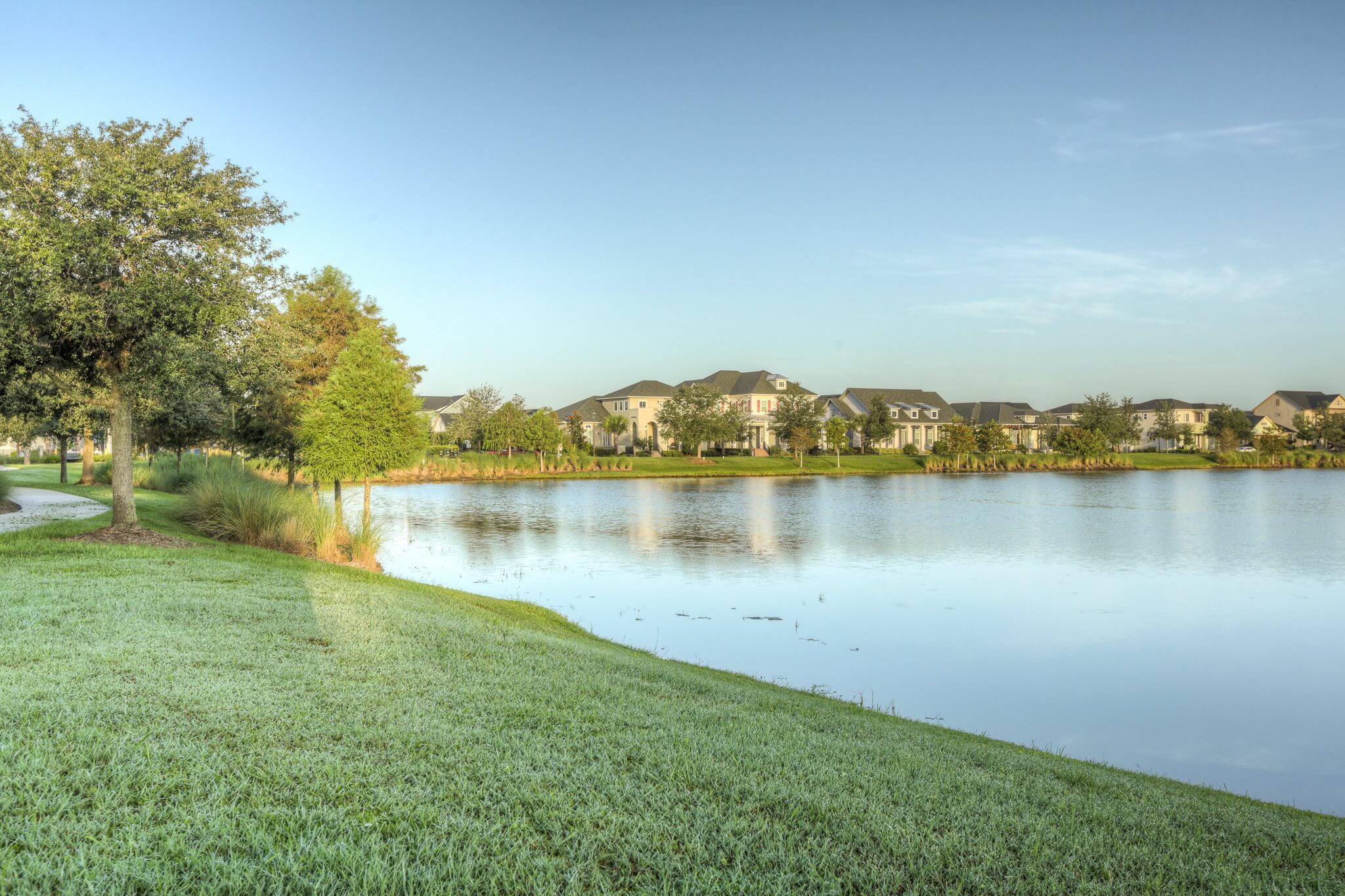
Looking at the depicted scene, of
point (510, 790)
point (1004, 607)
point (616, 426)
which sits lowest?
point (1004, 607)

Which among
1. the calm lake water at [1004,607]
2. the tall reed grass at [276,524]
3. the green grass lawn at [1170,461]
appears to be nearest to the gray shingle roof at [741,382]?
the green grass lawn at [1170,461]

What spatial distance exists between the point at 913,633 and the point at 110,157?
16.3m

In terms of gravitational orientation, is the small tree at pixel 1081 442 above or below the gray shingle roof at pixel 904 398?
below

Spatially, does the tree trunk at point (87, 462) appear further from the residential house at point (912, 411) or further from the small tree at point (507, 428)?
the residential house at point (912, 411)

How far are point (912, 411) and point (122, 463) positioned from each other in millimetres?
99336

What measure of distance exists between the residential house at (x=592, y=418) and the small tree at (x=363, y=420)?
245ft

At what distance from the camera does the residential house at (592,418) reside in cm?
9981

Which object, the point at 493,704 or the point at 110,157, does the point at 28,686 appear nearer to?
the point at 493,704

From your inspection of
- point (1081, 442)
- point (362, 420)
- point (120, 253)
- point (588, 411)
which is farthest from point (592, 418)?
point (120, 253)

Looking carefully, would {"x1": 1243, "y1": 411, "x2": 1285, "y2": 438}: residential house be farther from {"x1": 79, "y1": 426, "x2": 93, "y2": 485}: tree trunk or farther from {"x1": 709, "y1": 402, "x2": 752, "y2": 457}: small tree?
{"x1": 79, "y1": 426, "x2": 93, "y2": 485}: tree trunk

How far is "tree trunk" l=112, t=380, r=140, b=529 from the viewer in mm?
15055

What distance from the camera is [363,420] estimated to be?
2177 cm

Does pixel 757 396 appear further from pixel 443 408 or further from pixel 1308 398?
pixel 1308 398

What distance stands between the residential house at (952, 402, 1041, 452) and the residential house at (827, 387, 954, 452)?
6782 mm
